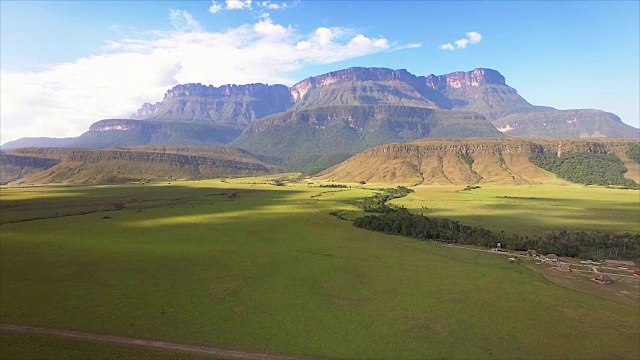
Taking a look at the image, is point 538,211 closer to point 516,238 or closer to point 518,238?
point 518,238

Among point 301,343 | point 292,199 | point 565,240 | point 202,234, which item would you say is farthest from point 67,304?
point 292,199

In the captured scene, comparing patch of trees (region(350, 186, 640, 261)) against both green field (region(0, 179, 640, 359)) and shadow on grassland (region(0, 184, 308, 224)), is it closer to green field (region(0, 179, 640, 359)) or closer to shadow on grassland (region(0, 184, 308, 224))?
green field (region(0, 179, 640, 359))

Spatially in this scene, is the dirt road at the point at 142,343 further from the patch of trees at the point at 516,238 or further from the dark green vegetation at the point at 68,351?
the patch of trees at the point at 516,238

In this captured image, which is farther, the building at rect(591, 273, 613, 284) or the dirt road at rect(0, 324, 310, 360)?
the building at rect(591, 273, 613, 284)

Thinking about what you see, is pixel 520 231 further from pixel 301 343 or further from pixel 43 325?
Answer: pixel 43 325

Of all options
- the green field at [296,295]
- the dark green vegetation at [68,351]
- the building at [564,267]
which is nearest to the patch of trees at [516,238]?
the green field at [296,295]

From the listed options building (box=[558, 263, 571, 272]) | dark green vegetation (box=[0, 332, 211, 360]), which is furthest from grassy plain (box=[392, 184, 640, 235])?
dark green vegetation (box=[0, 332, 211, 360])
